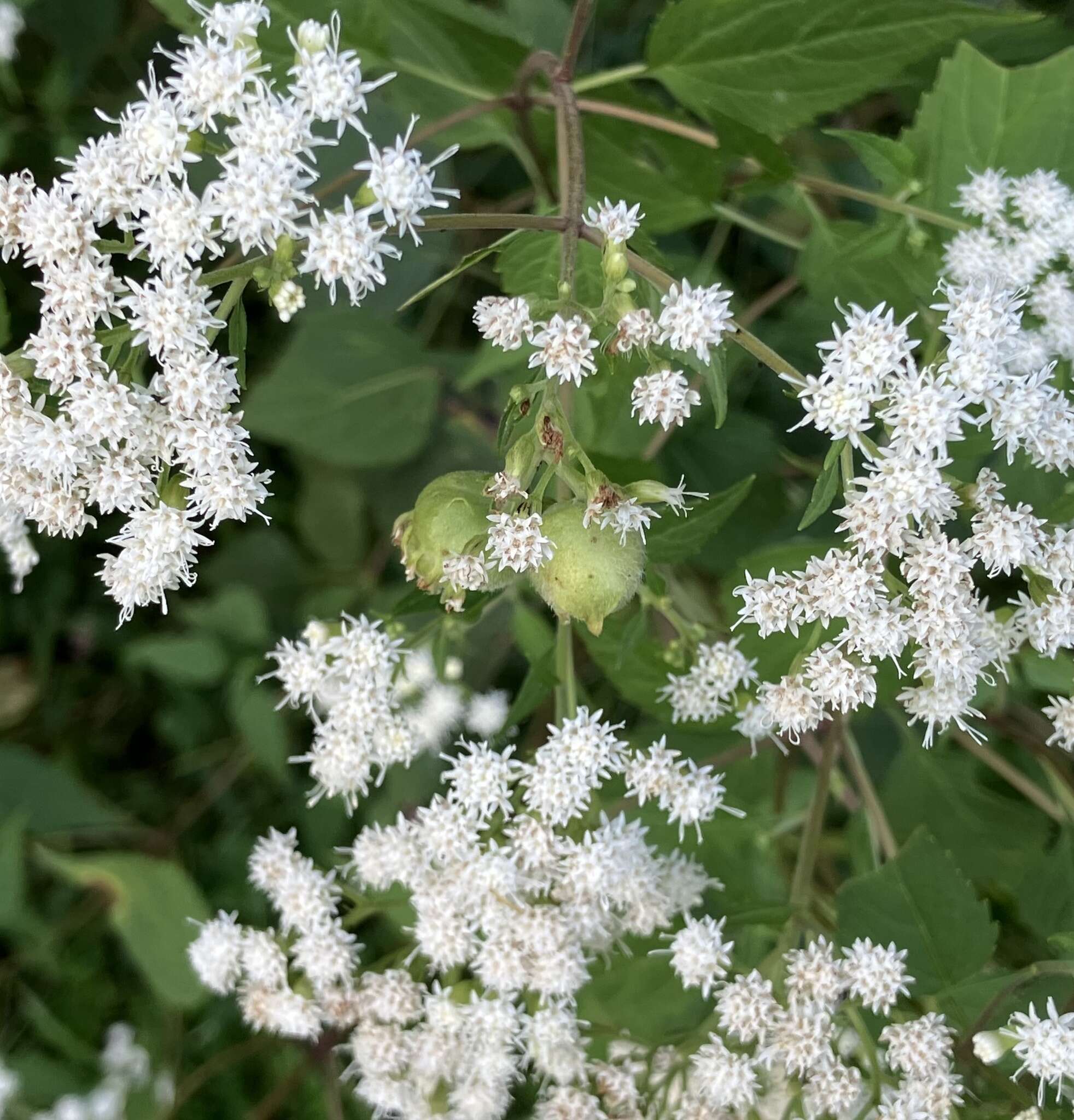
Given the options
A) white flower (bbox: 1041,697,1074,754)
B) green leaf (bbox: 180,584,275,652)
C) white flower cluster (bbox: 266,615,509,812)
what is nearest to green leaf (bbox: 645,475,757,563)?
white flower cluster (bbox: 266,615,509,812)

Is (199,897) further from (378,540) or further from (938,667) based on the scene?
(938,667)

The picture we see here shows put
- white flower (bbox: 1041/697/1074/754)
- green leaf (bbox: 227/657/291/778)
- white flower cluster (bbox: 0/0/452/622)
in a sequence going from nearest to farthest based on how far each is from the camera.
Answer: white flower cluster (bbox: 0/0/452/622)
white flower (bbox: 1041/697/1074/754)
green leaf (bbox: 227/657/291/778)

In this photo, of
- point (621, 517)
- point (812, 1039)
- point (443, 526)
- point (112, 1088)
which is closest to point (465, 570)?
point (443, 526)

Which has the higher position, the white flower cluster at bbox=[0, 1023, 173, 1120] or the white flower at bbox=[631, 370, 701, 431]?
the white flower at bbox=[631, 370, 701, 431]

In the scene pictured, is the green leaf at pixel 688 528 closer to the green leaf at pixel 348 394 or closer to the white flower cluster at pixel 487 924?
the white flower cluster at pixel 487 924

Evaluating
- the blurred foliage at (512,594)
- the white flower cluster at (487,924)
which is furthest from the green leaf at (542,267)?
the white flower cluster at (487,924)

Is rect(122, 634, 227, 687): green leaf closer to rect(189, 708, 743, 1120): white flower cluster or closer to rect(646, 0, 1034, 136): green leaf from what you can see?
rect(189, 708, 743, 1120): white flower cluster
